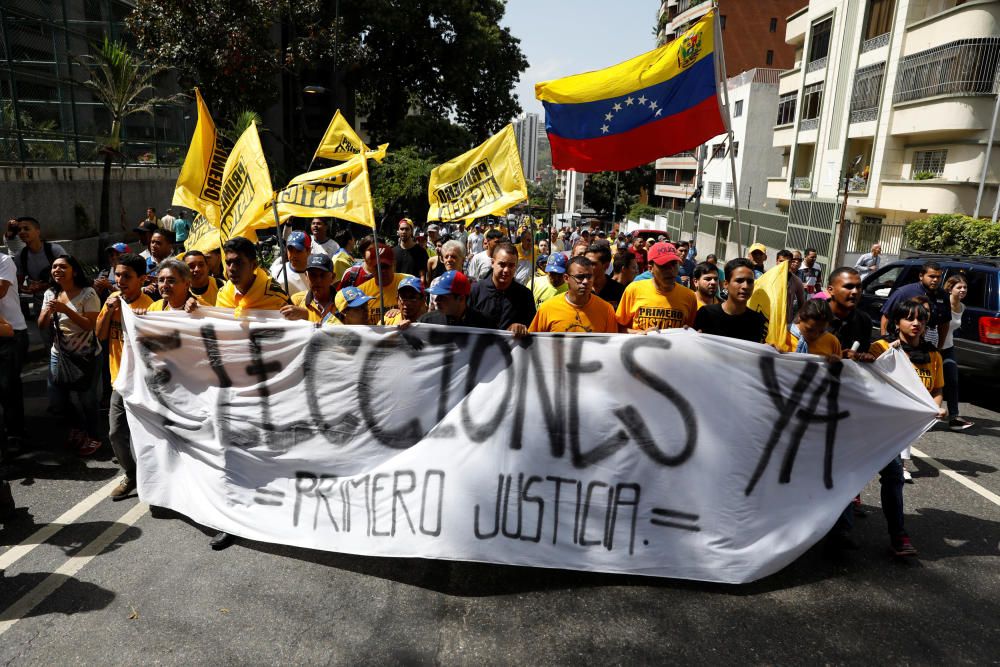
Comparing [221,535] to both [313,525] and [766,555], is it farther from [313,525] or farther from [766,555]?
[766,555]

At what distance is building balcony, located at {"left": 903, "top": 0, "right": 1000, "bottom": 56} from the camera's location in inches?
736

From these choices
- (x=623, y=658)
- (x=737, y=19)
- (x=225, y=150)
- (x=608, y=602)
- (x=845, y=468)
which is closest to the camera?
(x=623, y=658)

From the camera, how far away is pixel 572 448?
3.77 metres

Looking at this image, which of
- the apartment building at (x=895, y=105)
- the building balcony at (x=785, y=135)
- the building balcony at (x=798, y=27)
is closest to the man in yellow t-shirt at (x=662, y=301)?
the apartment building at (x=895, y=105)

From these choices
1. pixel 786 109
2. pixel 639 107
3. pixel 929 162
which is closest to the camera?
pixel 639 107

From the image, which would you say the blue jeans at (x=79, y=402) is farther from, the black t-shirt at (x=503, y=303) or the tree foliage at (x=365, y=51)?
the tree foliage at (x=365, y=51)

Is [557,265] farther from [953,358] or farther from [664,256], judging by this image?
[953,358]

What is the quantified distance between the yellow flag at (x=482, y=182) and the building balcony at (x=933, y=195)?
18912mm

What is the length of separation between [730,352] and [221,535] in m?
3.16

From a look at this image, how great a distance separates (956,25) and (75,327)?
23636 mm

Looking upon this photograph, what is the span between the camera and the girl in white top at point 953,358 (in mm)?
6445

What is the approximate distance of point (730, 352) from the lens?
373cm

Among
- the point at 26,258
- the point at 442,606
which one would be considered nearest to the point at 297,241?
the point at 26,258

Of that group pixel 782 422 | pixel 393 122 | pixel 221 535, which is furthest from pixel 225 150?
pixel 393 122
